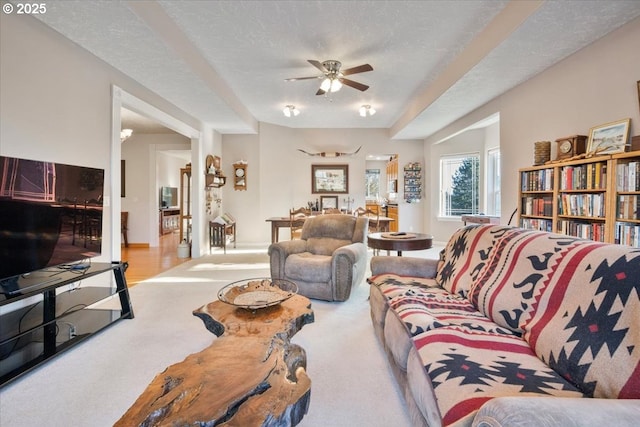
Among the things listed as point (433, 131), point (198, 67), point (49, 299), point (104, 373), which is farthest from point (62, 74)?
point (433, 131)

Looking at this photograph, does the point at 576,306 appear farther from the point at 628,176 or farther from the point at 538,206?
the point at 538,206

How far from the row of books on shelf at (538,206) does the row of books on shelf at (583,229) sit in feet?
0.72

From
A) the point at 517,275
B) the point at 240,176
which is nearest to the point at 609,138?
the point at 517,275

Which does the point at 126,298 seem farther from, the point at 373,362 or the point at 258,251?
the point at 258,251

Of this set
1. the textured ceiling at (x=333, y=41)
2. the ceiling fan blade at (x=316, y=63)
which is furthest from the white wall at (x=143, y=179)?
the ceiling fan blade at (x=316, y=63)

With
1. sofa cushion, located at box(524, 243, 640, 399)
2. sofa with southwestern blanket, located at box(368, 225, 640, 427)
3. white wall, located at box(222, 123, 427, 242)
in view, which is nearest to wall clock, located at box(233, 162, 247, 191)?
white wall, located at box(222, 123, 427, 242)

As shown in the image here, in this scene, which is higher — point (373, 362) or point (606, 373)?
point (606, 373)

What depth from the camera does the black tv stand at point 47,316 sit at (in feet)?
6.45

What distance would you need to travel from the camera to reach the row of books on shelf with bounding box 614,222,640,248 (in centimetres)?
237

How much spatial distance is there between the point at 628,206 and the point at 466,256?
1.45 metres

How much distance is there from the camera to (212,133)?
643cm

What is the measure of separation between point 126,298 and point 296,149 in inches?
203

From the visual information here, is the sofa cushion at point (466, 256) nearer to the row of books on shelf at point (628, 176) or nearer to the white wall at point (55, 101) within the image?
the row of books on shelf at point (628, 176)

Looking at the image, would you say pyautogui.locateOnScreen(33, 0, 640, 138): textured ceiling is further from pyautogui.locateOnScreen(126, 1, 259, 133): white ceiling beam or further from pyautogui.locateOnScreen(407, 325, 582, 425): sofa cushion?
pyautogui.locateOnScreen(407, 325, 582, 425): sofa cushion
